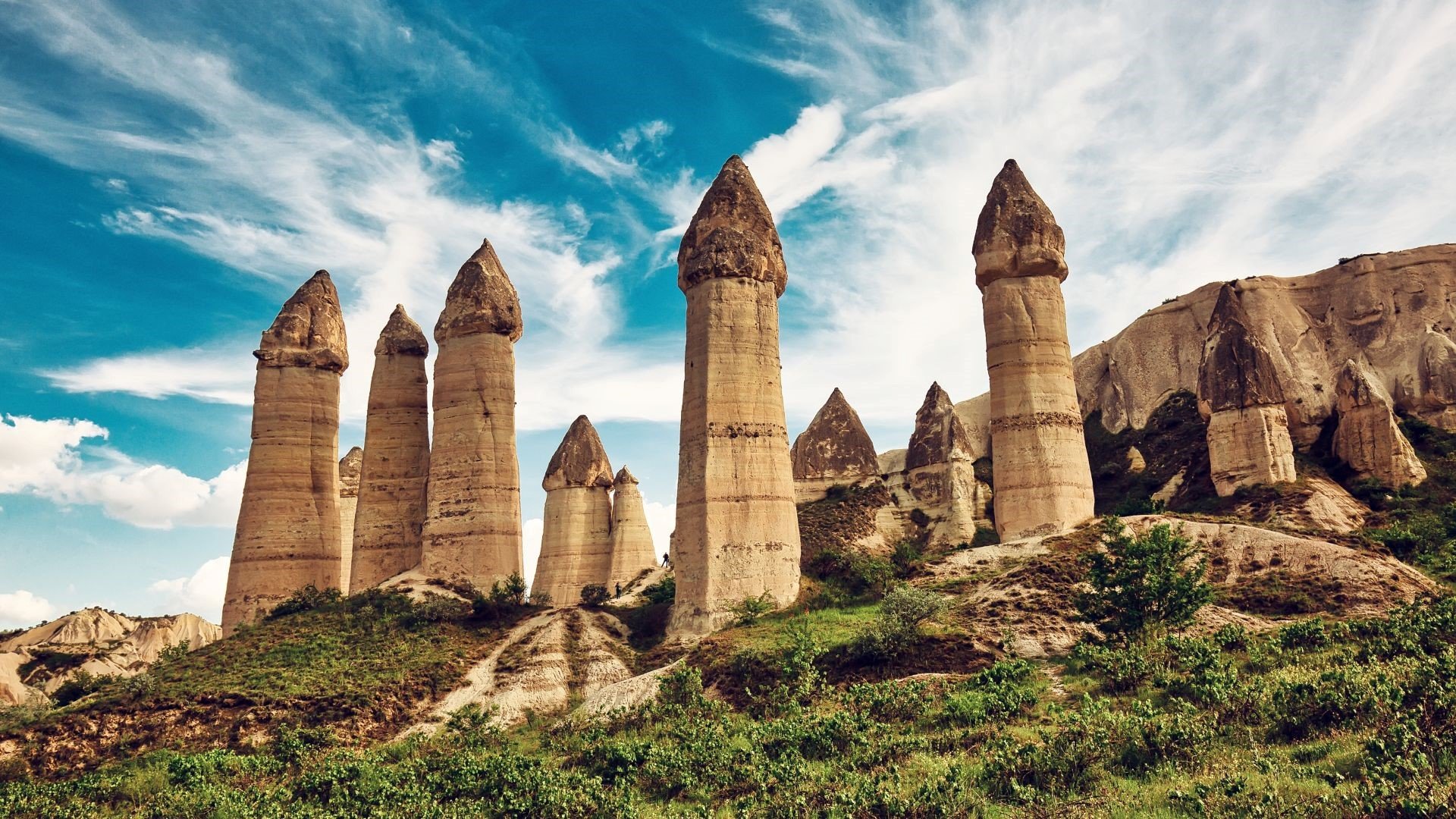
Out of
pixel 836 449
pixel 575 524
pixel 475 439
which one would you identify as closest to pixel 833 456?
pixel 836 449

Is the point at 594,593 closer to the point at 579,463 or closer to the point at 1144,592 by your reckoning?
the point at 579,463

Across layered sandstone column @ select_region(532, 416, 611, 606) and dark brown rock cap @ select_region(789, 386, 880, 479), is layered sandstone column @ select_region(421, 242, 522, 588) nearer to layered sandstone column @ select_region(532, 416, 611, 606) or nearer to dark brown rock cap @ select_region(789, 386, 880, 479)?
layered sandstone column @ select_region(532, 416, 611, 606)

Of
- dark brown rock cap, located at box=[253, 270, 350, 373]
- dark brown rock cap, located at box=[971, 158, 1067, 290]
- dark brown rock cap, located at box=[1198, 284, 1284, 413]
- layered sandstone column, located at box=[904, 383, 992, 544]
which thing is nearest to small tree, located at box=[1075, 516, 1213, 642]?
dark brown rock cap, located at box=[971, 158, 1067, 290]

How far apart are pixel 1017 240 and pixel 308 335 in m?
23.2

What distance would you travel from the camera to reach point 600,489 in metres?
40.9

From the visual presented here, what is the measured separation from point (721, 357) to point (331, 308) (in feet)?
51.7

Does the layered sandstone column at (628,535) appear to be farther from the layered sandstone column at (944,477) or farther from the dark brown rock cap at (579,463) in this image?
the layered sandstone column at (944,477)

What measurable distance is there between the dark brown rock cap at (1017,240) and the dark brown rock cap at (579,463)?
17.8 metres

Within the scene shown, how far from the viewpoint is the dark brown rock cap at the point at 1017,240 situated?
1169 inches

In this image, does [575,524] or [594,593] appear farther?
[575,524]

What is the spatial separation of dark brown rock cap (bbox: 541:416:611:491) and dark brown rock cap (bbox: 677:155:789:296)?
14395 mm

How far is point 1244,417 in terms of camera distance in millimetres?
31812

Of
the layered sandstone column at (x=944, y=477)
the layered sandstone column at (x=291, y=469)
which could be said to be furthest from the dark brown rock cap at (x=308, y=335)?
the layered sandstone column at (x=944, y=477)

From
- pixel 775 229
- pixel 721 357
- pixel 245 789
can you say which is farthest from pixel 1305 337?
pixel 245 789
